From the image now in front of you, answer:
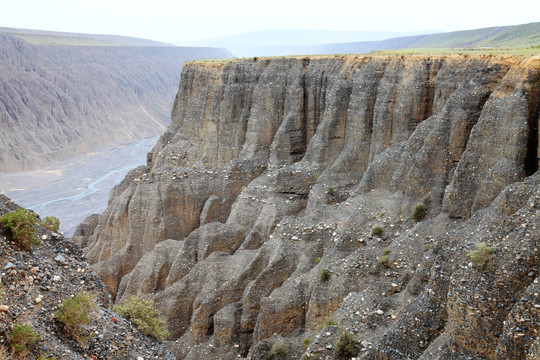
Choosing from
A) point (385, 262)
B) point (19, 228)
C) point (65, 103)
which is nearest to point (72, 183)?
point (65, 103)

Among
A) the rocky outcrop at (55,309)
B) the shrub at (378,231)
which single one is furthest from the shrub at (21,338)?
the shrub at (378,231)

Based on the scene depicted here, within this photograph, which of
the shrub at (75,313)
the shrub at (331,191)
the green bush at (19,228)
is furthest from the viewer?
the shrub at (331,191)

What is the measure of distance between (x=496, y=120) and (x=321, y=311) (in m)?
12.6

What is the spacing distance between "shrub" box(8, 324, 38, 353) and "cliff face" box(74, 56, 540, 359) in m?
11.8

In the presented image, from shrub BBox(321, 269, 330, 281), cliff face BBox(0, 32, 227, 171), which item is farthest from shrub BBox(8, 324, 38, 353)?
cliff face BBox(0, 32, 227, 171)

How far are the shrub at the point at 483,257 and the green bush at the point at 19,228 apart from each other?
15.4m

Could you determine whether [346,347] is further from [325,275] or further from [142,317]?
[142,317]

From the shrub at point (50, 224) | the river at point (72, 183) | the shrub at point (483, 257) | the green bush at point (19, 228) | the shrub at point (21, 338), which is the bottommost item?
the river at point (72, 183)

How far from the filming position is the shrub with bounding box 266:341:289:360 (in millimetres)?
26297

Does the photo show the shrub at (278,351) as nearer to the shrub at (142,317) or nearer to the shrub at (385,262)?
the shrub at (142,317)

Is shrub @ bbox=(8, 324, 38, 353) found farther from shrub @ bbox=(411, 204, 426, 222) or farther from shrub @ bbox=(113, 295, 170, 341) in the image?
shrub @ bbox=(411, 204, 426, 222)

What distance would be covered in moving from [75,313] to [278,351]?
11035 millimetres

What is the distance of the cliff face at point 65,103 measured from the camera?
5285 inches

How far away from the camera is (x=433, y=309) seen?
20453mm
